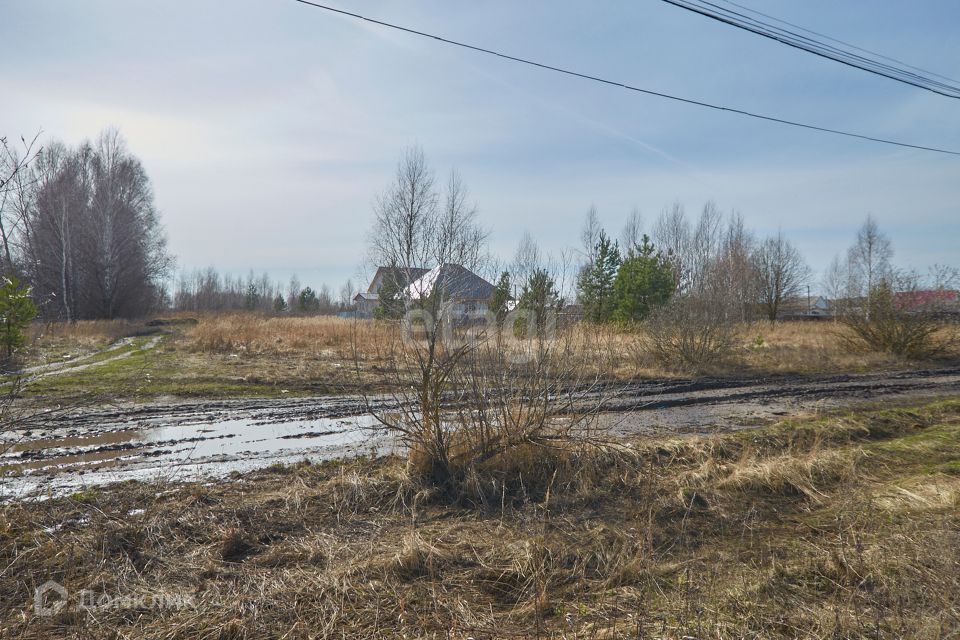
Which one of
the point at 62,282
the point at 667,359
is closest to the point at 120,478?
the point at 667,359

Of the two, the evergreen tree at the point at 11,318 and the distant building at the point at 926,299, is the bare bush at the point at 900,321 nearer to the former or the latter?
the distant building at the point at 926,299

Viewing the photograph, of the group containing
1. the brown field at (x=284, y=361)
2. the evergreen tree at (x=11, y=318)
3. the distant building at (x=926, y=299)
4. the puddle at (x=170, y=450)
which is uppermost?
the distant building at (x=926, y=299)

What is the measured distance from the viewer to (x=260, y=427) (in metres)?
9.42

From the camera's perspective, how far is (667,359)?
56.3ft

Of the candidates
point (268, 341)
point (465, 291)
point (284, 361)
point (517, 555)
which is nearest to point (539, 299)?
point (465, 291)

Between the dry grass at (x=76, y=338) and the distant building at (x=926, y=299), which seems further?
the distant building at (x=926, y=299)

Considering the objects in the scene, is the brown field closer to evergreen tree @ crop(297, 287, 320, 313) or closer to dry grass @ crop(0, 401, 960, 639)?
dry grass @ crop(0, 401, 960, 639)

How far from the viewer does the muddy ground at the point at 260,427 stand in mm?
6543

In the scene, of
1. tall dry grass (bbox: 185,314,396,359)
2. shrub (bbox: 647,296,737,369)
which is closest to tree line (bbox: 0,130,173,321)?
tall dry grass (bbox: 185,314,396,359)

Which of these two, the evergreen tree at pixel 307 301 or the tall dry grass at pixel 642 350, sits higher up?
the evergreen tree at pixel 307 301

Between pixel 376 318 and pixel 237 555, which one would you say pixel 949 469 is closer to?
pixel 376 318

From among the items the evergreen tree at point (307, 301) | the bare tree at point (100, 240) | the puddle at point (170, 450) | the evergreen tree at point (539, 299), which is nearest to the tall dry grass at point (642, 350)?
the puddle at point (170, 450)

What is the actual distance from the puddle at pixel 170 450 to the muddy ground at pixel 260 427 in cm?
1

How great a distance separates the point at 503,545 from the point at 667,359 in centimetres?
1397
